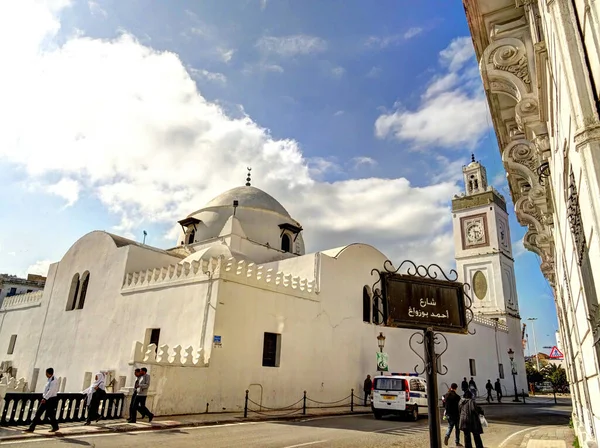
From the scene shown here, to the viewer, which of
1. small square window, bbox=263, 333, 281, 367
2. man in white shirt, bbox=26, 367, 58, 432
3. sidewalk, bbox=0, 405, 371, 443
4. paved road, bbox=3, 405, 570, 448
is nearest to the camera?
paved road, bbox=3, 405, 570, 448

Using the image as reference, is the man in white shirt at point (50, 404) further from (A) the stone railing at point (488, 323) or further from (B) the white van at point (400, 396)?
(A) the stone railing at point (488, 323)

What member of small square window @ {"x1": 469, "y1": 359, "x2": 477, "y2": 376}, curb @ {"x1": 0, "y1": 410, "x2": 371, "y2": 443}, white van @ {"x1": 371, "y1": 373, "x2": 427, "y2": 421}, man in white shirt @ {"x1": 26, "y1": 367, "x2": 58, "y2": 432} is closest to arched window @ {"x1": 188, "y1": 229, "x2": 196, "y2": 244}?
curb @ {"x1": 0, "y1": 410, "x2": 371, "y2": 443}

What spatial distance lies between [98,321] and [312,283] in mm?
10113

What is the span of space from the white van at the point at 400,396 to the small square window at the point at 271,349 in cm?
404

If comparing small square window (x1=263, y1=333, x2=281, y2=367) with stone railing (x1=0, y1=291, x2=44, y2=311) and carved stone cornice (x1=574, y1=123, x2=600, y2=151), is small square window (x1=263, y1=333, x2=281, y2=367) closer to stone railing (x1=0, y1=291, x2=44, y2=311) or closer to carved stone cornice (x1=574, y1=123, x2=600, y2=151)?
carved stone cornice (x1=574, y1=123, x2=600, y2=151)

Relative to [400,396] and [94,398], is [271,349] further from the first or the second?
[94,398]

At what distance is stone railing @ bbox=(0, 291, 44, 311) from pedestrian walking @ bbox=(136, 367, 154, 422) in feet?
52.8

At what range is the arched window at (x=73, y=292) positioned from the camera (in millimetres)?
21562

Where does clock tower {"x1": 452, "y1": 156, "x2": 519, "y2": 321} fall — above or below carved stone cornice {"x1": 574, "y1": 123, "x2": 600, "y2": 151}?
above

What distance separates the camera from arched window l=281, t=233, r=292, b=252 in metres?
27.6

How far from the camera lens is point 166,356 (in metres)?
13.0

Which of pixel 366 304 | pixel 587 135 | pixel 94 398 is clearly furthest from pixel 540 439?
pixel 366 304

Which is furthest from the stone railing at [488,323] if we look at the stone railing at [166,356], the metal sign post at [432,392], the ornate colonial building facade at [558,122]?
the metal sign post at [432,392]

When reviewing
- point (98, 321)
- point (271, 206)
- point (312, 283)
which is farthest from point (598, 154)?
point (271, 206)
